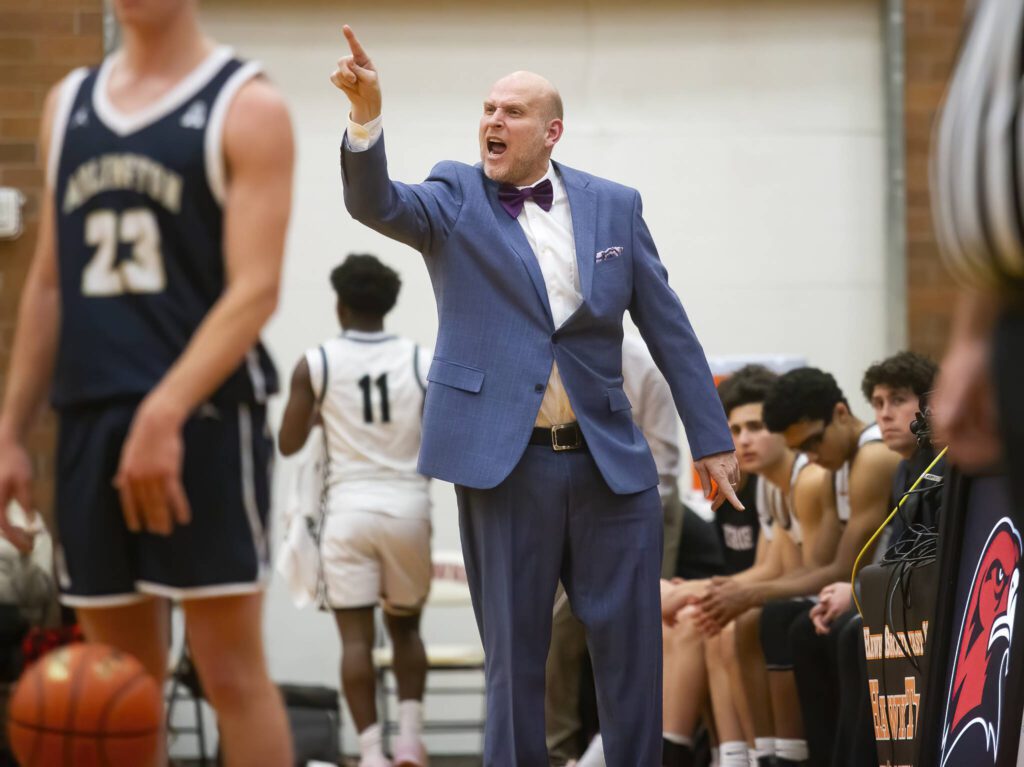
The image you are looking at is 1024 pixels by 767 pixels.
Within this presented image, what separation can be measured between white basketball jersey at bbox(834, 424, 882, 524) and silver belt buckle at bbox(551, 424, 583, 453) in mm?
1894

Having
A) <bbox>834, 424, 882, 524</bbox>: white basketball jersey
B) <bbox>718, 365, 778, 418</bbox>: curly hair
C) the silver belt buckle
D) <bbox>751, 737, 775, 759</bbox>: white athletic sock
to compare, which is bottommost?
<bbox>751, 737, 775, 759</bbox>: white athletic sock

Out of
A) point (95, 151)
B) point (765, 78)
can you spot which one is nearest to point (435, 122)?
point (765, 78)

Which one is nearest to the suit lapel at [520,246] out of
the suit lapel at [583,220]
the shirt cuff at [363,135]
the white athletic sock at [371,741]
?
the suit lapel at [583,220]

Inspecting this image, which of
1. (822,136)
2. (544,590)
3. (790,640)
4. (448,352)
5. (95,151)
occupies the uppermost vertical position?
(822,136)

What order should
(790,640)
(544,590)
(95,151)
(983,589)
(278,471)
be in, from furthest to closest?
(278,471) < (790,640) < (544,590) < (983,589) < (95,151)

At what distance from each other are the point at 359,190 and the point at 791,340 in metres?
5.71

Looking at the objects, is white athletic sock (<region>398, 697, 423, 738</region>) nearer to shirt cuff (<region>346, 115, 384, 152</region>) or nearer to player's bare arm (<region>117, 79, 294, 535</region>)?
shirt cuff (<region>346, 115, 384, 152</region>)

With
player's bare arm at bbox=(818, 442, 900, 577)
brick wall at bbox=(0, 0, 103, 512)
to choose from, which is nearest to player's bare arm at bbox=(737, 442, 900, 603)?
player's bare arm at bbox=(818, 442, 900, 577)

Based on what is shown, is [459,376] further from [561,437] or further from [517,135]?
[517,135]

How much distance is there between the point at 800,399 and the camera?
20.0 ft

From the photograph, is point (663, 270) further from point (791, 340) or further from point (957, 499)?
point (791, 340)

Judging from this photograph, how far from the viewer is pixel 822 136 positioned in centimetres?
961

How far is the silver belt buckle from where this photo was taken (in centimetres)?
446

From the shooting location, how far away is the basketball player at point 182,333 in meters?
2.93
